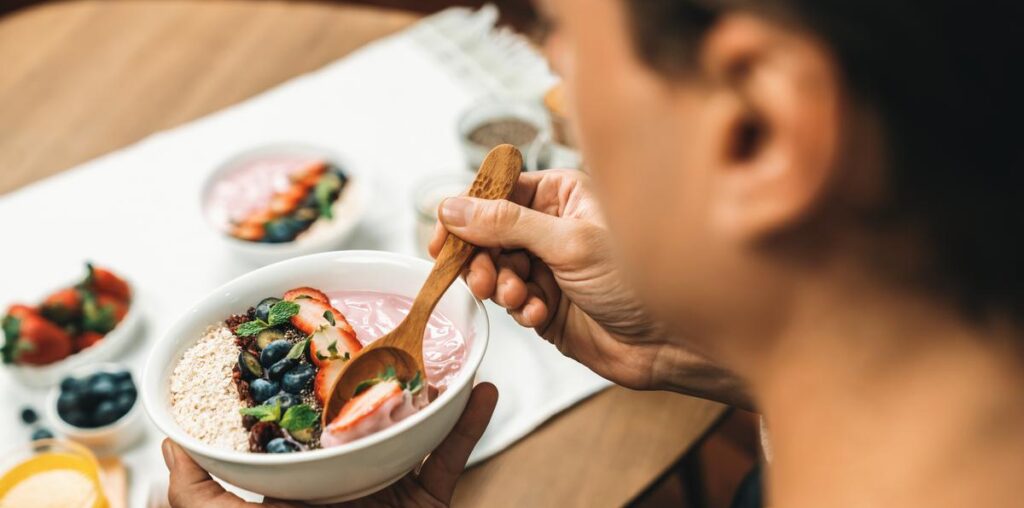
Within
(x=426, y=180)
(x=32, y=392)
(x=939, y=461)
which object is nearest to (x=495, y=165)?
(x=426, y=180)

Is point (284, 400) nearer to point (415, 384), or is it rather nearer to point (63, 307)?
point (415, 384)

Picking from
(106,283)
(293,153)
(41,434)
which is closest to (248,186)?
(293,153)

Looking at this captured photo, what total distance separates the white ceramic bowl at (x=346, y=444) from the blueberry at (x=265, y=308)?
0.04ft

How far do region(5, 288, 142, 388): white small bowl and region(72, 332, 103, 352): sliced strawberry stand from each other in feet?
0.03

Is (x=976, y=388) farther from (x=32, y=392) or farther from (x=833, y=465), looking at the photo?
(x=32, y=392)

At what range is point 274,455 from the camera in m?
0.73

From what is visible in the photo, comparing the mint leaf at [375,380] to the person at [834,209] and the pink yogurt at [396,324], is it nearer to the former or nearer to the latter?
the pink yogurt at [396,324]

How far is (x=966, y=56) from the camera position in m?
0.37

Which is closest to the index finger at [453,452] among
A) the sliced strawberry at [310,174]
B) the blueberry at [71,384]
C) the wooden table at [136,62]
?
the blueberry at [71,384]

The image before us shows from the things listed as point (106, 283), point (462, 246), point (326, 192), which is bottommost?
point (106, 283)

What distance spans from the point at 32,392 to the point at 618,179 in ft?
3.26

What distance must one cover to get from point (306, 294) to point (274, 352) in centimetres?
9

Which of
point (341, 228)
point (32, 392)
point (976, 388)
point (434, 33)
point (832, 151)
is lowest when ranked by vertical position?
point (32, 392)

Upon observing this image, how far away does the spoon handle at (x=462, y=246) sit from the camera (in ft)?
2.82
